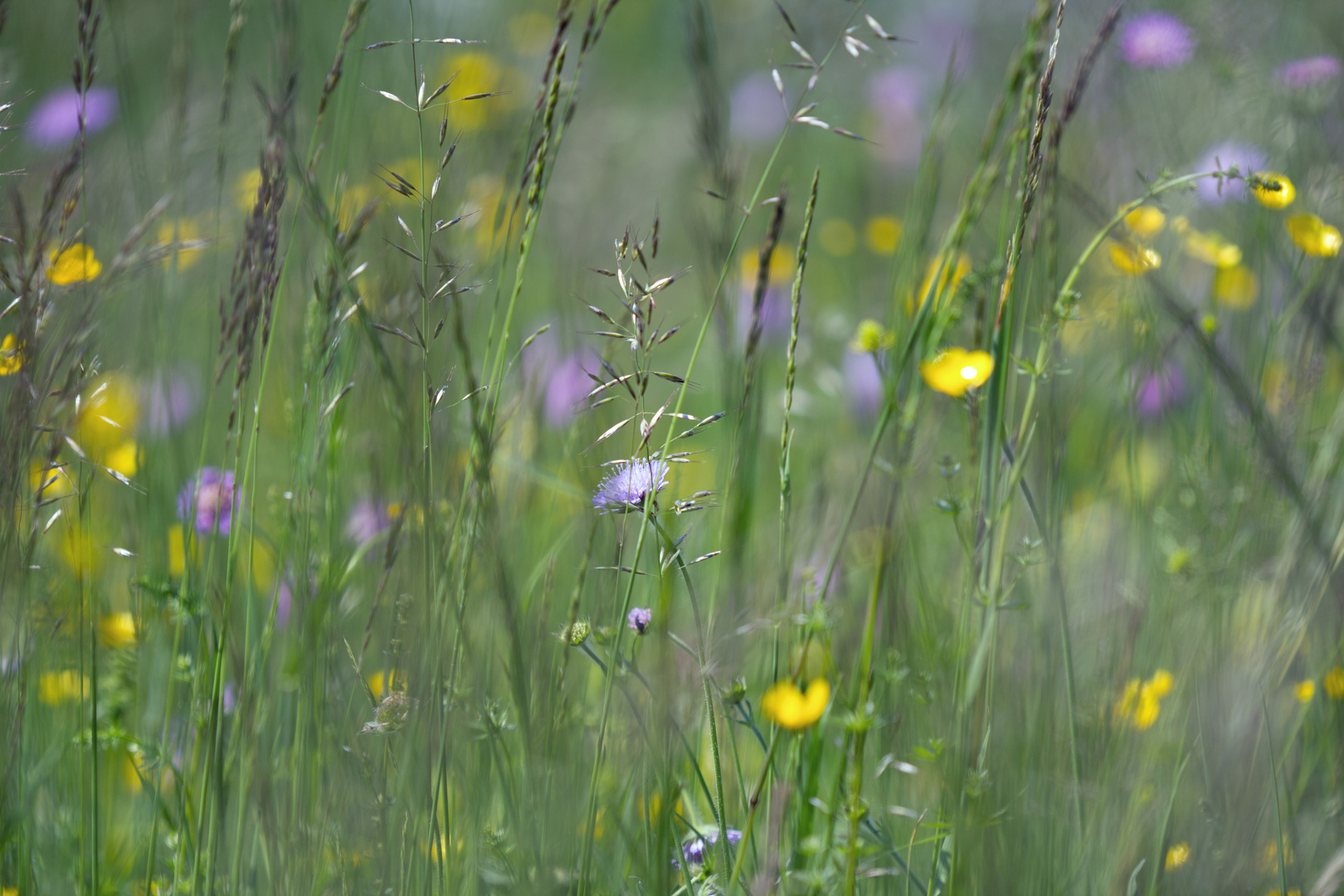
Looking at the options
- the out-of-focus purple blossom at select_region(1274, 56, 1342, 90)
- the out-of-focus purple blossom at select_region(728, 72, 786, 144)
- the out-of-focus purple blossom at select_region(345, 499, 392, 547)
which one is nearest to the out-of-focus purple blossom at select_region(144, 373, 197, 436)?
the out-of-focus purple blossom at select_region(345, 499, 392, 547)

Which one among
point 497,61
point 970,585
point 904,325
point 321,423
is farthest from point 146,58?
point 970,585

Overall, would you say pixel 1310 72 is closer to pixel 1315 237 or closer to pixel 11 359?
pixel 1315 237

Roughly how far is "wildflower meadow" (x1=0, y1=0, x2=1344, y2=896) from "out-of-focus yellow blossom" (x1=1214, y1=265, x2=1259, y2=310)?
0.01 m

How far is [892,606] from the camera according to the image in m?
0.86

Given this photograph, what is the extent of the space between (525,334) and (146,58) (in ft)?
7.12

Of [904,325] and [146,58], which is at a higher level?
[146,58]

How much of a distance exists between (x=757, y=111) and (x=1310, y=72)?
3.12 meters

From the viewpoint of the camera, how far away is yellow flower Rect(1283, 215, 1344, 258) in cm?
110

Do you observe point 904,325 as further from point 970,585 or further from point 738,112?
point 738,112

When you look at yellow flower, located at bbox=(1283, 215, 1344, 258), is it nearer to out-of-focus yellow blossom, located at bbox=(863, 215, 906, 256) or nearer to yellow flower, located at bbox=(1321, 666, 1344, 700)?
yellow flower, located at bbox=(1321, 666, 1344, 700)

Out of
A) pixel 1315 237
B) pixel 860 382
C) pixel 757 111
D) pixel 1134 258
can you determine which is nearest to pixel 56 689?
pixel 1134 258

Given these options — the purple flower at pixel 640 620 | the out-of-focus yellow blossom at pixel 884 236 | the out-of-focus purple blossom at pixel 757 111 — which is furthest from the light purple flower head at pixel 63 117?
the out-of-focus purple blossom at pixel 757 111

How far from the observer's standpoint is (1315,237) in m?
1.11

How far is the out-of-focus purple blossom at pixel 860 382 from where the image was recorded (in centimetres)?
202
